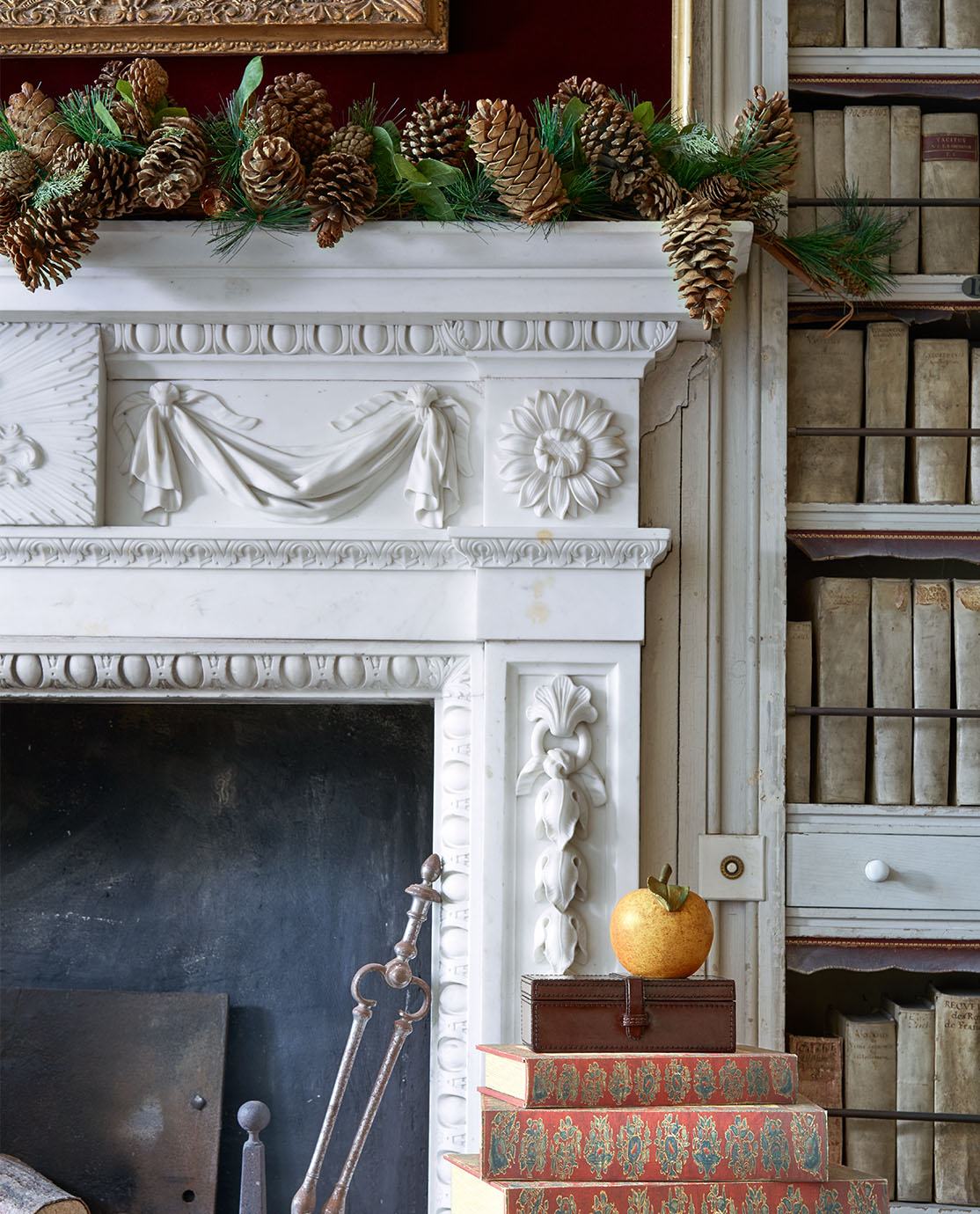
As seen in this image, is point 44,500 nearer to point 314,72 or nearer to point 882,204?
point 314,72

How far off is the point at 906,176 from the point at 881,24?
0.77 feet

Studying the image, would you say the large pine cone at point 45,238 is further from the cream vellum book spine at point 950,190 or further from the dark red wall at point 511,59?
the cream vellum book spine at point 950,190

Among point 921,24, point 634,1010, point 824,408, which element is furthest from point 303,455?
point 921,24

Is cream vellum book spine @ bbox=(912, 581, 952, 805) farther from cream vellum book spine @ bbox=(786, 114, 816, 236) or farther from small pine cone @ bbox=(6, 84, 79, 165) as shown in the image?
small pine cone @ bbox=(6, 84, 79, 165)

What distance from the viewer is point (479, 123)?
4.70ft

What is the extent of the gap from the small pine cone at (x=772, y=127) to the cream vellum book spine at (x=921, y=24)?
32cm

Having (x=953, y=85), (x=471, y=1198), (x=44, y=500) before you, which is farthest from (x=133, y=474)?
(x=953, y=85)

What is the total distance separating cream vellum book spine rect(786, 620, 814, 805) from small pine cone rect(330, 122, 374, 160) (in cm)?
83

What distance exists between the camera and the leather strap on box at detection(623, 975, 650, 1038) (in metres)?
1.19

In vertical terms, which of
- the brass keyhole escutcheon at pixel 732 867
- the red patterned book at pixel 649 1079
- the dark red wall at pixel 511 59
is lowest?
the red patterned book at pixel 649 1079

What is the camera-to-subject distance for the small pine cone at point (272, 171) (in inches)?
56.8

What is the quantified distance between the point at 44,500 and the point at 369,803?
0.60 meters

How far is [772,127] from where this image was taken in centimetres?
156

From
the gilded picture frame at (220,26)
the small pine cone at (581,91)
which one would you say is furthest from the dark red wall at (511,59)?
the small pine cone at (581,91)
